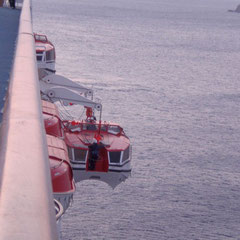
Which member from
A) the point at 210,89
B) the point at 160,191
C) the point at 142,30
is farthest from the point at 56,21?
the point at 160,191

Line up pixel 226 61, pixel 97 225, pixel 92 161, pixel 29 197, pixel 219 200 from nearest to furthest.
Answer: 1. pixel 29 197
2. pixel 92 161
3. pixel 97 225
4. pixel 219 200
5. pixel 226 61

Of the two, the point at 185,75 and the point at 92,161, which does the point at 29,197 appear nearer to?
the point at 92,161

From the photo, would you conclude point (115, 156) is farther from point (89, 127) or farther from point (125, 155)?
point (89, 127)

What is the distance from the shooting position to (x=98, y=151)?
23.8 m

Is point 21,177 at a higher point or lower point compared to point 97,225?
higher

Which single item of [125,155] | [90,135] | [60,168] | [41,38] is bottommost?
[125,155]

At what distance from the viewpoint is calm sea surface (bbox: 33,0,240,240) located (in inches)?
1129

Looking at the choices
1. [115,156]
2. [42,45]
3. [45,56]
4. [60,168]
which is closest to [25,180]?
[60,168]

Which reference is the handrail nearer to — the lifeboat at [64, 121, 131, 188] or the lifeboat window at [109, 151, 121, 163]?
the lifeboat window at [109, 151, 121, 163]

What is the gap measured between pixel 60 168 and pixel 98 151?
1466cm

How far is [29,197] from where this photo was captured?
1124mm

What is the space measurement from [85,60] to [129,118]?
3214cm

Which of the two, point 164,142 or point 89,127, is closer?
point 89,127

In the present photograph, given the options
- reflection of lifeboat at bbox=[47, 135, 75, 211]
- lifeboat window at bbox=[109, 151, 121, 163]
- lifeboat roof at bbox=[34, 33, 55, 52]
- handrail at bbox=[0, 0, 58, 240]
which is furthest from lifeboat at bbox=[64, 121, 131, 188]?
handrail at bbox=[0, 0, 58, 240]
